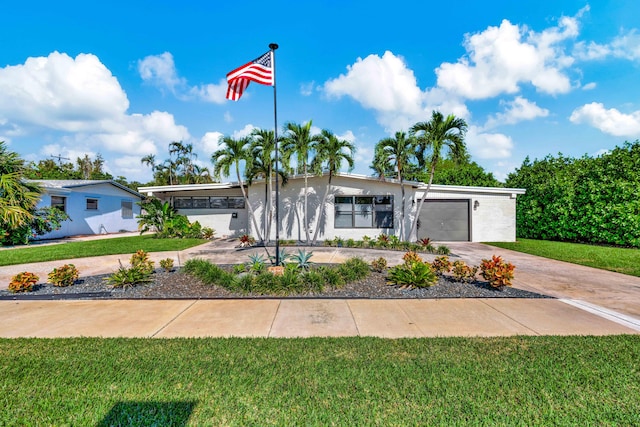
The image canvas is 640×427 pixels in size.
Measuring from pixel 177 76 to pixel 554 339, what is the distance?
14.5 meters

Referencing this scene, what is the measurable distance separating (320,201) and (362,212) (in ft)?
6.79

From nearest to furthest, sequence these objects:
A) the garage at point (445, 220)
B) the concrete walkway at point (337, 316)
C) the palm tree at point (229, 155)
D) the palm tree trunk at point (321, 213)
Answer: the concrete walkway at point (337, 316)
the palm tree at point (229, 155)
the palm tree trunk at point (321, 213)
the garage at point (445, 220)

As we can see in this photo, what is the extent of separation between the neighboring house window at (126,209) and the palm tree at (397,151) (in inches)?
688

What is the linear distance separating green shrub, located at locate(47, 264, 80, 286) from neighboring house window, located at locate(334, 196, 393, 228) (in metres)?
9.77

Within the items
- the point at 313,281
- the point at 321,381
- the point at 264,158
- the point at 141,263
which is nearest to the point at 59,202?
the point at 264,158

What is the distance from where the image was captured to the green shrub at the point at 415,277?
226 inches

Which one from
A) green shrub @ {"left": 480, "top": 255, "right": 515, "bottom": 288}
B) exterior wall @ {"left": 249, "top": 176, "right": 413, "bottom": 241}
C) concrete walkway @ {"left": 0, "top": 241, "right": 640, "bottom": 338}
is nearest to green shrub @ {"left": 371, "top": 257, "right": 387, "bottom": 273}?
concrete walkway @ {"left": 0, "top": 241, "right": 640, "bottom": 338}

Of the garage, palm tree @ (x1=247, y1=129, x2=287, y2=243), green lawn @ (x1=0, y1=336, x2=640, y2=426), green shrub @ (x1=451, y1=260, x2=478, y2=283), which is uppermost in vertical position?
palm tree @ (x1=247, y1=129, x2=287, y2=243)

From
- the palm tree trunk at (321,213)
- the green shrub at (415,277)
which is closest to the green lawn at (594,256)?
the green shrub at (415,277)

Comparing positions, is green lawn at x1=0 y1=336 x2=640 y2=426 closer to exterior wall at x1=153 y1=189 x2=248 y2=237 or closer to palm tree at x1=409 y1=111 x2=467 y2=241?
palm tree at x1=409 y1=111 x2=467 y2=241

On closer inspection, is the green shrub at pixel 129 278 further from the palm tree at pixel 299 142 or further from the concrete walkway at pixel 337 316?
the palm tree at pixel 299 142

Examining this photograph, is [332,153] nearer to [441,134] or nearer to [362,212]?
[362,212]

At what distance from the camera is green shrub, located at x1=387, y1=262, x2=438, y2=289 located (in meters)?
5.74

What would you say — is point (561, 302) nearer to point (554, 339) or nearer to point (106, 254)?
point (554, 339)
